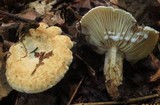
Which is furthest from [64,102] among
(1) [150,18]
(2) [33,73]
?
(1) [150,18]

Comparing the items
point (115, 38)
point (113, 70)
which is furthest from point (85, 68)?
point (115, 38)

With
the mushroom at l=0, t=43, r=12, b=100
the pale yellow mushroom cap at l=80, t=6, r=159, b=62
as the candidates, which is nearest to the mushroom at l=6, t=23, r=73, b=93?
the mushroom at l=0, t=43, r=12, b=100

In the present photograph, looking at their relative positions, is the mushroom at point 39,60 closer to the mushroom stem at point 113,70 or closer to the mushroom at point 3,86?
the mushroom at point 3,86

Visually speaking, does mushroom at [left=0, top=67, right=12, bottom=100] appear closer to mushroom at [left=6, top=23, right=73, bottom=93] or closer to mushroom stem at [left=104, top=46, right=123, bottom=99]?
mushroom at [left=6, top=23, right=73, bottom=93]

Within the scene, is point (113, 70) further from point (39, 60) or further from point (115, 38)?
point (39, 60)

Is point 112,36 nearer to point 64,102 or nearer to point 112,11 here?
point 112,11
